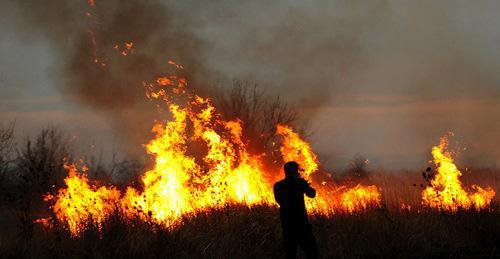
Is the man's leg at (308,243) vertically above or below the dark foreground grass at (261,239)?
below

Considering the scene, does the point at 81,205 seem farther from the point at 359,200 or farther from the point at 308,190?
the point at 359,200

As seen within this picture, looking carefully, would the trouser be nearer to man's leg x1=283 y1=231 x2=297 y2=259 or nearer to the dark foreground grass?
man's leg x1=283 y1=231 x2=297 y2=259

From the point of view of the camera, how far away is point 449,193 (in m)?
13.1

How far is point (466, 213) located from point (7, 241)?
10962 millimetres

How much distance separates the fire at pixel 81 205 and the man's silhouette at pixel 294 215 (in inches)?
191

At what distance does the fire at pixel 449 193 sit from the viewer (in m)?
11.6

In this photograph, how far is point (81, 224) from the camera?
1046cm

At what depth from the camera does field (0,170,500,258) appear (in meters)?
9.17

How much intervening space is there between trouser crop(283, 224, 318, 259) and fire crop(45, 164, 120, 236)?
4.86 metres

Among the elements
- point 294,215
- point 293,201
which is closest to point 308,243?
point 294,215

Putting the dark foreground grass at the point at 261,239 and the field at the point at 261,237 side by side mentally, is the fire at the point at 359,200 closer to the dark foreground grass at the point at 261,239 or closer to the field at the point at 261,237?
the field at the point at 261,237

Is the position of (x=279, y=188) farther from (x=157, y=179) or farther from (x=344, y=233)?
(x=157, y=179)

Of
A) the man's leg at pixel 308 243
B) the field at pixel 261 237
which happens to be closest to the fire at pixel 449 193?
the field at pixel 261 237

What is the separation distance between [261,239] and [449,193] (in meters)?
6.53
